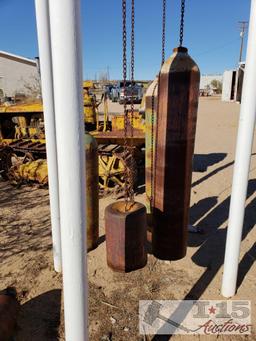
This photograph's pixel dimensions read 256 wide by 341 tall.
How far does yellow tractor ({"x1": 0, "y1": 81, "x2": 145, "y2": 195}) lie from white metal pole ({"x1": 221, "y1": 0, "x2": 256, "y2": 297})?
328 centimetres

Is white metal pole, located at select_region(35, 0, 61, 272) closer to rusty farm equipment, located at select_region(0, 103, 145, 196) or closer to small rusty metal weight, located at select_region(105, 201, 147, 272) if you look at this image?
small rusty metal weight, located at select_region(105, 201, 147, 272)

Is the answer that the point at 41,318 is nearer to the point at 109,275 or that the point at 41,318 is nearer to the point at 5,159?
the point at 109,275

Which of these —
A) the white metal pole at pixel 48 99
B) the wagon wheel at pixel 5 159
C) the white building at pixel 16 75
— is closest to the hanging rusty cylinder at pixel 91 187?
the white metal pole at pixel 48 99

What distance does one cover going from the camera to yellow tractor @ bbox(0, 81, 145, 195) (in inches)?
266

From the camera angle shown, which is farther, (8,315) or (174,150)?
(8,315)

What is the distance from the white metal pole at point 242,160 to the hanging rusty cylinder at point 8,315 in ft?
Result: 7.92

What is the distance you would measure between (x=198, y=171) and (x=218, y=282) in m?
4.94

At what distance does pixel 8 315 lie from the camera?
9.82 feet

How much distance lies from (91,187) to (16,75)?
31023 mm

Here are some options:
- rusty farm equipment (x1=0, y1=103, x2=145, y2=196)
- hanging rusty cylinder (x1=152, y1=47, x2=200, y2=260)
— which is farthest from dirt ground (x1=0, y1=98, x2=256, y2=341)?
hanging rusty cylinder (x1=152, y1=47, x2=200, y2=260)

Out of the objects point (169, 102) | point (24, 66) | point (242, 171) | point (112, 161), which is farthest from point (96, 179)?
point (24, 66)

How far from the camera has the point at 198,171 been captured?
857 cm

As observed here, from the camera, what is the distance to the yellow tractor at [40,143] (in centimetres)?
675

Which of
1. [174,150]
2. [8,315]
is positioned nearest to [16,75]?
[8,315]
